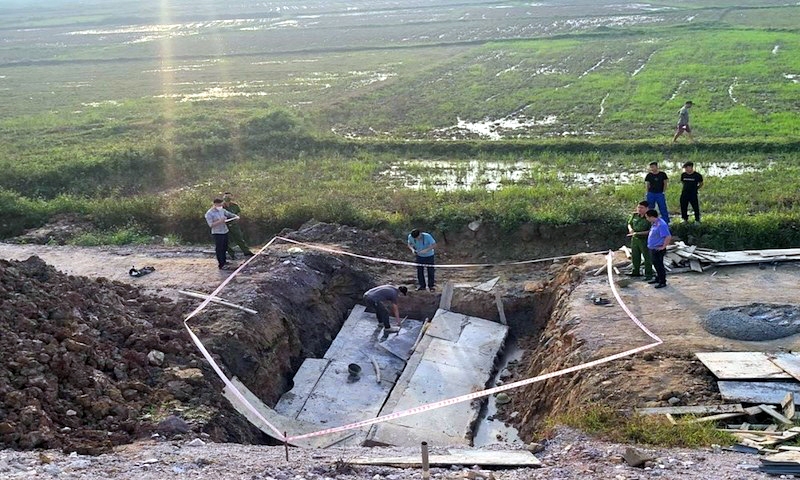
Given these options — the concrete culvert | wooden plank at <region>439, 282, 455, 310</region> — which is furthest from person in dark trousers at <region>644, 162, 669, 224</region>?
wooden plank at <region>439, 282, 455, 310</region>

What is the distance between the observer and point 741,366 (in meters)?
8.89

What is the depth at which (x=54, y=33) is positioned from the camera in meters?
73.9

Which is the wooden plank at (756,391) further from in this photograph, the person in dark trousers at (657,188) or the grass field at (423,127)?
the grass field at (423,127)

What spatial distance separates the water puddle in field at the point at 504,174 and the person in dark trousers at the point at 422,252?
228 inches

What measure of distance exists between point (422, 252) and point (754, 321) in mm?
5548

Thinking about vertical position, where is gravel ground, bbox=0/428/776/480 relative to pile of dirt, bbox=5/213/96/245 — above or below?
above

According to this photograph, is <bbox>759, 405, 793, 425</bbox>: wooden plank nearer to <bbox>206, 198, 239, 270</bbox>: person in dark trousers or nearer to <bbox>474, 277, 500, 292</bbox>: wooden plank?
<bbox>474, 277, 500, 292</bbox>: wooden plank

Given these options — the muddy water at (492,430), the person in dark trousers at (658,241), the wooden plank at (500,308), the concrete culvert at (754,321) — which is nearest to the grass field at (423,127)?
the wooden plank at (500,308)

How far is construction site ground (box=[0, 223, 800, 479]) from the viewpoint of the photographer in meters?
7.14

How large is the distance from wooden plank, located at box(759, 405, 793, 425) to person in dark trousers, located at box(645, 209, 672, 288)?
3.75 meters

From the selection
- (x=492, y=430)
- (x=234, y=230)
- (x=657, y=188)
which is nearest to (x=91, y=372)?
(x=492, y=430)

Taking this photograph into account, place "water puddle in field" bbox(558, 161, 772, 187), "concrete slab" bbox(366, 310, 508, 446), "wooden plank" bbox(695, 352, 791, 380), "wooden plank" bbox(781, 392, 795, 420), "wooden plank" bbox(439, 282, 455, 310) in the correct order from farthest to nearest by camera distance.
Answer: "water puddle in field" bbox(558, 161, 772, 187) < "wooden plank" bbox(439, 282, 455, 310) < "concrete slab" bbox(366, 310, 508, 446) < "wooden plank" bbox(695, 352, 791, 380) < "wooden plank" bbox(781, 392, 795, 420)

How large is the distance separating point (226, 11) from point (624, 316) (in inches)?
3514

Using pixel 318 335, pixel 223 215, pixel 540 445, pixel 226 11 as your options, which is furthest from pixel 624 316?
pixel 226 11
